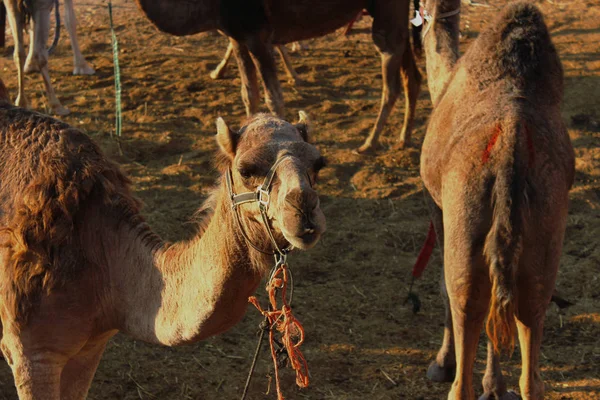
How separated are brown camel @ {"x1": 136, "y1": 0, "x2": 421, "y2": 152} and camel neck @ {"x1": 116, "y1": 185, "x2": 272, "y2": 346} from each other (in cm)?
463

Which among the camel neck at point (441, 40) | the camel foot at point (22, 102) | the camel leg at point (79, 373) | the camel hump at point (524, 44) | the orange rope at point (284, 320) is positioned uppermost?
the camel hump at point (524, 44)

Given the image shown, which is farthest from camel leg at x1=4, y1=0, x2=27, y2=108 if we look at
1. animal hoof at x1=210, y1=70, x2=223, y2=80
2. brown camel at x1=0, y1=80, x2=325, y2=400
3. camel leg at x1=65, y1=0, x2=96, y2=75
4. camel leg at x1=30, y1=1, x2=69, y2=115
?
brown camel at x1=0, y1=80, x2=325, y2=400

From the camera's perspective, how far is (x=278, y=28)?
8.55 meters

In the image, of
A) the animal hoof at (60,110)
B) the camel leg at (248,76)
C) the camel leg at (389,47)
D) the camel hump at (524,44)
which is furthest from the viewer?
the animal hoof at (60,110)

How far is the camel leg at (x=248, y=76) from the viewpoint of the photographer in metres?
8.35

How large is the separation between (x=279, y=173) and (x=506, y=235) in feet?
4.29

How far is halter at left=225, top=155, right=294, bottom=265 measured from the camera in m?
3.20

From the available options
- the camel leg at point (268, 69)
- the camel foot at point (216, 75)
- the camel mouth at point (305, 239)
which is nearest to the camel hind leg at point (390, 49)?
the camel leg at point (268, 69)

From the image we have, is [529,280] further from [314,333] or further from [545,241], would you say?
[314,333]

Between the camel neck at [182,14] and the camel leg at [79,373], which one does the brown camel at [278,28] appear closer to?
the camel neck at [182,14]

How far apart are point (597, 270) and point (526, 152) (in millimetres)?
2900

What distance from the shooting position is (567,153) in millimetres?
4293

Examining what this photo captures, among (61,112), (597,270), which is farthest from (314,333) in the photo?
(61,112)

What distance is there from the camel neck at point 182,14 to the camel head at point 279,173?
487 cm
